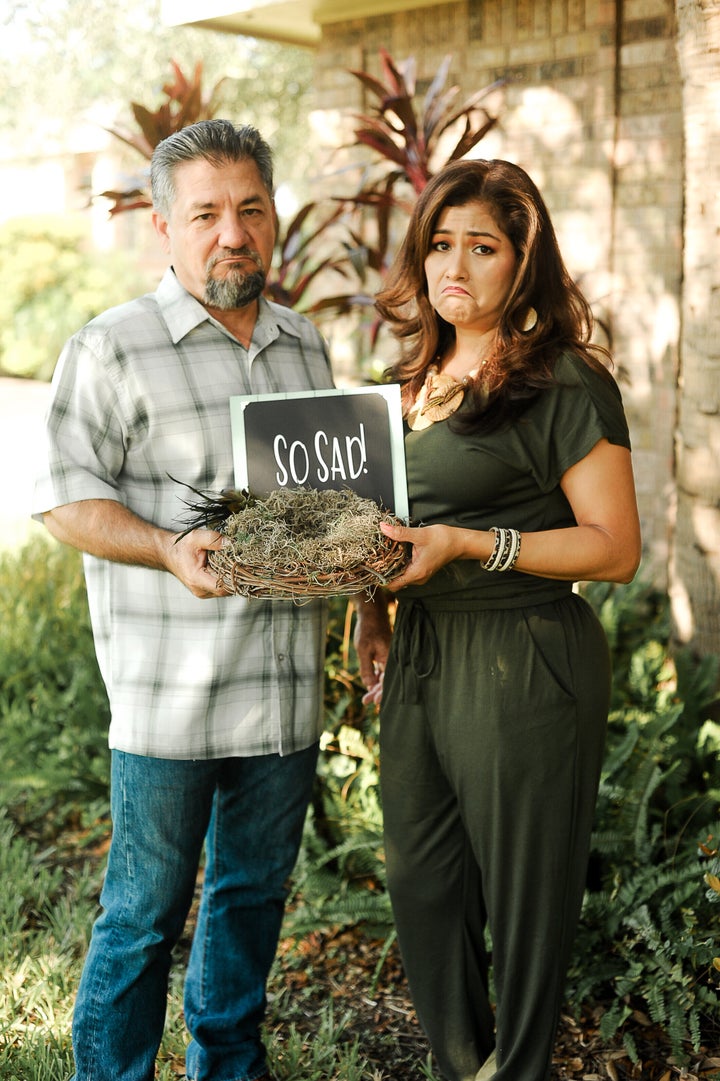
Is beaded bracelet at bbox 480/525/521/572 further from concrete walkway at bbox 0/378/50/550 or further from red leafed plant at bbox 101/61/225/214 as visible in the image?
concrete walkway at bbox 0/378/50/550

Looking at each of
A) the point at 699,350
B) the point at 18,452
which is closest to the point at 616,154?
the point at 699,350

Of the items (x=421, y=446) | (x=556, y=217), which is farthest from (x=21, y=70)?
(x=421, y=446)

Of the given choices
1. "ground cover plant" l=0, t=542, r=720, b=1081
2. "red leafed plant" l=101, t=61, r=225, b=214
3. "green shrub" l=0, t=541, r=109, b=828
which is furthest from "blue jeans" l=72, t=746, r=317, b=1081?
"red leafed plant" l=101, t=61, r=225, b=214

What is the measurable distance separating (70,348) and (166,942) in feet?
4.59

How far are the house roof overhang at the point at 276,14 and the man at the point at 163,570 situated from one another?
438 centimetres

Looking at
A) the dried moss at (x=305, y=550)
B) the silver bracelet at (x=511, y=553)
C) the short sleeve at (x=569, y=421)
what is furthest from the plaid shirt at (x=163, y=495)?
the short sleeve at (x=569, y=421)

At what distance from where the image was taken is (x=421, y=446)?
2.41 meters

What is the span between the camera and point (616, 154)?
5.56 m

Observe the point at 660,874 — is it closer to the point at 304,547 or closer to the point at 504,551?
the point at 504,551

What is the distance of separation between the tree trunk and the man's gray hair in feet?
5.52

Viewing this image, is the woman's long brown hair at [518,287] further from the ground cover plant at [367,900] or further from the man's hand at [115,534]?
the ground cover plant at [367,900]

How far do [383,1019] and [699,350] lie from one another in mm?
2407

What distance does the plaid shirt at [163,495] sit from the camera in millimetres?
2416

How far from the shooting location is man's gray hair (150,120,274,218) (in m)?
2.44
